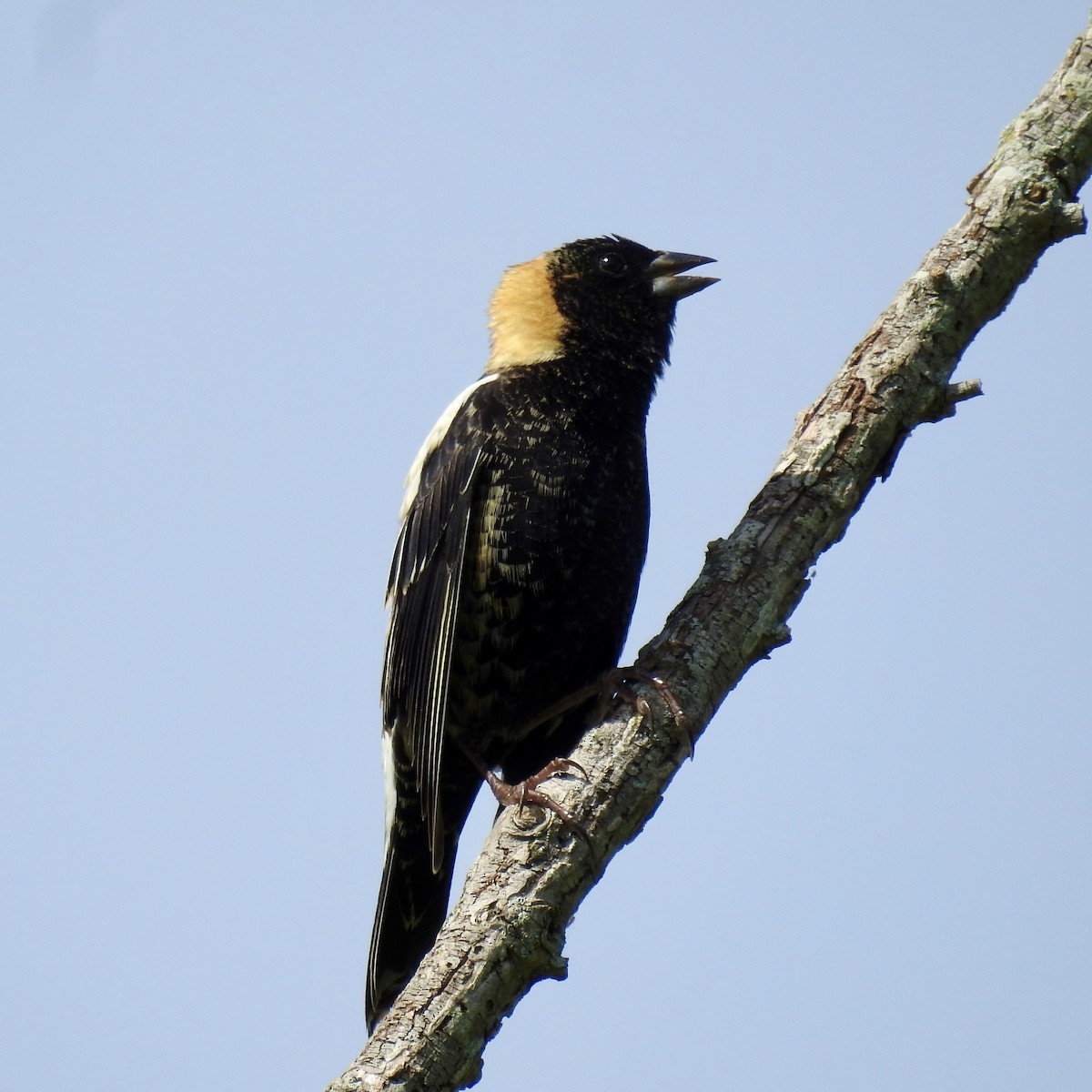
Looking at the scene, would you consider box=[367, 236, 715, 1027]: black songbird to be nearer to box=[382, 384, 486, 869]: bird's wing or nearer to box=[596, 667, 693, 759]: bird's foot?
box=[382, 384, 486, 869]: bird's wing

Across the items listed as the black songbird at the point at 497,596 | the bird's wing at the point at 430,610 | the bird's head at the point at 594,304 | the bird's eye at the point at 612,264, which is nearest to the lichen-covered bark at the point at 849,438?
the black songbird at the point at 497,596

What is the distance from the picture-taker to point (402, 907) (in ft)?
14.8

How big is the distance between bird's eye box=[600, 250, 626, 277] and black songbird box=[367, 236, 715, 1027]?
24.7 inches

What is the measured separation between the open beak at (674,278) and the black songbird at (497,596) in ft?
1.87

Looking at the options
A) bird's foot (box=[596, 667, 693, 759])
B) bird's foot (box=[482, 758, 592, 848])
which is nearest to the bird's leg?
bird's foot (box=[482, 758, 592, 848])

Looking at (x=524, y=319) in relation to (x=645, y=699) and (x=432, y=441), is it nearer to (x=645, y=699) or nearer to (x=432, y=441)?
(x=432, y=441)

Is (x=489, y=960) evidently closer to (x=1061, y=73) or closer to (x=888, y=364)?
(x=888, y=364)

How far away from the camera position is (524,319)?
5250 millimetres

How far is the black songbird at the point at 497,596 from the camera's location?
4.36 m

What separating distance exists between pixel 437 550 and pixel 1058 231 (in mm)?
2392

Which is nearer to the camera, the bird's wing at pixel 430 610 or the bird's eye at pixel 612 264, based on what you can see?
the bird's wing at pixel 430 610

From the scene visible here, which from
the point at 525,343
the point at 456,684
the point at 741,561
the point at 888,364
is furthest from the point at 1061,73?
the point at 456,684

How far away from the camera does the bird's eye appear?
17.4 feet

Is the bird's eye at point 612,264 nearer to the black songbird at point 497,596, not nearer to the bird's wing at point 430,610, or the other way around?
the black songbird at point 497,596
